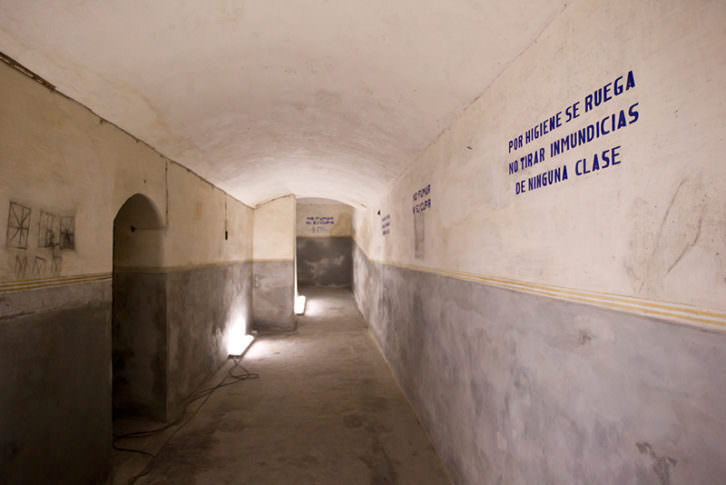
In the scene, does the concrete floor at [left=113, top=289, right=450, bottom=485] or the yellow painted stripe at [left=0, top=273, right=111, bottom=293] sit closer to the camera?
the yellow painted stripe at [left=0, top=273, right=111, bottom=293]

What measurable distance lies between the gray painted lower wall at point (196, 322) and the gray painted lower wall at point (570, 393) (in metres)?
2.91

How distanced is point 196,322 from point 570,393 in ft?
14.8

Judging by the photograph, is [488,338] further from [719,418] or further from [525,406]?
[719,418]

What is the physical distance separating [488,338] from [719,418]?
4.60 ft

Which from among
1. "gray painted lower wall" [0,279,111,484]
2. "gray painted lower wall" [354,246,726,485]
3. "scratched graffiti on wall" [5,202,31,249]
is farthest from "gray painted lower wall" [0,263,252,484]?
"gray painted lower wall" [354,246,726,485]

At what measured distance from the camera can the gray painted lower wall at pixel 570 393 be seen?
3.62ft

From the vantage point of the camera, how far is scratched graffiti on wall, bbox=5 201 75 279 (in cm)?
204

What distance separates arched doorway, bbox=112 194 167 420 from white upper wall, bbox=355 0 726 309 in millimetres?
3385

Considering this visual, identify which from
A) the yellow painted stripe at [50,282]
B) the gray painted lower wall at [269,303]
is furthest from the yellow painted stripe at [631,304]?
the gray painted lower wall at [269,303]

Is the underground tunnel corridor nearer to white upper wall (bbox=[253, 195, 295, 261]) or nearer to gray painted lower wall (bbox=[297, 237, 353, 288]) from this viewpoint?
white upper wall (bbox=[253, 195, 295, 261])

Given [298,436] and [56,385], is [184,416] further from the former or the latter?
[56,385]

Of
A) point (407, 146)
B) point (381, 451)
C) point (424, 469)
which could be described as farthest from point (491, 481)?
point (407, 146)

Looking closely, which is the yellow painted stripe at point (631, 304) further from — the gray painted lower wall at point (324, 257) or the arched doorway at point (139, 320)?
the gray painted lower wall at point (324, 257)

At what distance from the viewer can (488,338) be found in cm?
242
